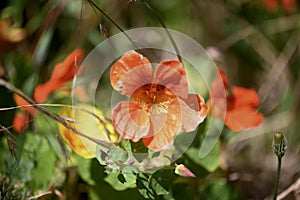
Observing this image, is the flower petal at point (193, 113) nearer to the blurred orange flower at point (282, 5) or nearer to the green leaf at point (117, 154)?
the green leaf at point (117, 154)

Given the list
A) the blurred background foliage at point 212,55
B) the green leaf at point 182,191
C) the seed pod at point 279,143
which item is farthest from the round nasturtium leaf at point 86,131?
the seed pod at point 279,143

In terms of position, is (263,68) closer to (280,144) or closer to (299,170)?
(299,170)

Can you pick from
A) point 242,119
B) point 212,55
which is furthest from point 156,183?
point 212,55

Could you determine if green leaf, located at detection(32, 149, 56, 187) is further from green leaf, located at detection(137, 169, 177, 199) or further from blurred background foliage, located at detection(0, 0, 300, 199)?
green leaf, located at detection(137, 169, 177, 199)

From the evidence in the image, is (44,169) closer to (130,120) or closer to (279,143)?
(130,120)

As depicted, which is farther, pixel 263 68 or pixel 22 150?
pixel 263 68

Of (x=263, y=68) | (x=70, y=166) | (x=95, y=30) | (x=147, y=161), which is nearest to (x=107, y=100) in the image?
(x=70, y=166)
